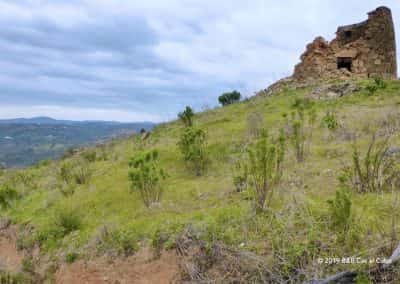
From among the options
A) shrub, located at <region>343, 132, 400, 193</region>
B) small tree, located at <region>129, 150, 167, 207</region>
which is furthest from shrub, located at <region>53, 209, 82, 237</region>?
shrub, located at <region>343, 132, 400, 193</region>

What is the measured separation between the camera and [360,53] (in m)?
14.9

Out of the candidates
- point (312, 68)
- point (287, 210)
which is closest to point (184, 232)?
point (287, 210)

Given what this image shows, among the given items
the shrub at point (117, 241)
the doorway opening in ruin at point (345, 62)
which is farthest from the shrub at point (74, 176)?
the doorway opening in ruin at point (345, 62)

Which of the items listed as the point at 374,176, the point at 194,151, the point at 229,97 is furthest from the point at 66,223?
the point at 229,97

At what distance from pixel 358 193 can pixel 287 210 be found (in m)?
1.02

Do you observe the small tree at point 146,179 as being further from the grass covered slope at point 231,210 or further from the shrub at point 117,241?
the shrub at point 117,241

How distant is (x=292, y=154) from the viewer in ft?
21.5

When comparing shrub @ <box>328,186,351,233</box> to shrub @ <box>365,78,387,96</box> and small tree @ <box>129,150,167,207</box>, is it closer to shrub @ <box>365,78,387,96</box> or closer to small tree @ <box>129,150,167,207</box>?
small tree @ <box>129,150,167,207</box>

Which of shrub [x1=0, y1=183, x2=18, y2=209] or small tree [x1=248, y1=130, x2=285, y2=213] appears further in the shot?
shrub [x1=0, y1=183, x2=18, y2=209]

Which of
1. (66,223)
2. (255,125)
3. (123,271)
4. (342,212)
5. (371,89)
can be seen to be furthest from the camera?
(371,89)

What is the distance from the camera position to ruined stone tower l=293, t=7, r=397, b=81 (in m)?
14.6

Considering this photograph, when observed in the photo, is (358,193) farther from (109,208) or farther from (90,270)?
(109,208)

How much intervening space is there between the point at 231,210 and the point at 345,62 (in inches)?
523

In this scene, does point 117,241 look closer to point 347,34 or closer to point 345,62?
point 345,62
